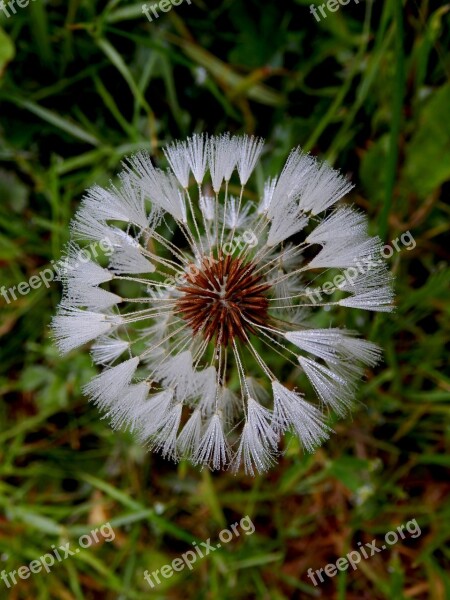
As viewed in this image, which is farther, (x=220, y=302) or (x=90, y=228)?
Result: (x=90, y=228)

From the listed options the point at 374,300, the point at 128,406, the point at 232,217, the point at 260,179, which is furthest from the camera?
the point at 260,179

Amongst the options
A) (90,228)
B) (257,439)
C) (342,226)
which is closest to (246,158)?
(342,226)

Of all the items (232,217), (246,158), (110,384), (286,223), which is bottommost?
(110,384)

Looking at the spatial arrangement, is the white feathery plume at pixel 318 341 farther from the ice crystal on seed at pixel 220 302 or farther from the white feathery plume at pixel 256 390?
the white feathery plume at pixel 256 390

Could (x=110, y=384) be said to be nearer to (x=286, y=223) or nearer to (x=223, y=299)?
(x=223, y=299)

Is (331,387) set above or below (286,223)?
below

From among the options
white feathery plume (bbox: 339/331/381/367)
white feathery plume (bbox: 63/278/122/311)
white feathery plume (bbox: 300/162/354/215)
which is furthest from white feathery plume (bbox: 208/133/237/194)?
white feathery plume (bbox: 339/331/381/367)
